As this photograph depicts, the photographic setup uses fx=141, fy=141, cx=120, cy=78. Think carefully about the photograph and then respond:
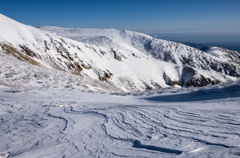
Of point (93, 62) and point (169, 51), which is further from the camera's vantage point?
point (169, 51)

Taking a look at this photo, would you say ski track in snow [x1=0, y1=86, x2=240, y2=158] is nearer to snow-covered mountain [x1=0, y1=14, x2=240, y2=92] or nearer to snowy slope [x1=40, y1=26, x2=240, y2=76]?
snow-covered mountain [x1=0, y1=14, x2=240, y2=92]

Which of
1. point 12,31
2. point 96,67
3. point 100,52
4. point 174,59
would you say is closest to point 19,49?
point 12,31

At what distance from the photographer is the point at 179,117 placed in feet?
14.2

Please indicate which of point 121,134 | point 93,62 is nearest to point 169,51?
point 93,62

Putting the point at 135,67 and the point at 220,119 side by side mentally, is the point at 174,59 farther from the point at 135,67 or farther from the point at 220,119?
the point at 220,119

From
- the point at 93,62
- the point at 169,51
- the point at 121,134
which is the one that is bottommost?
the point at 121,134

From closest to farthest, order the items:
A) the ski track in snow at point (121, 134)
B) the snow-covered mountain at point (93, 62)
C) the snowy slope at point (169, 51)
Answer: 1. the ski track in snow at point (121, 134)
2. the snow-covered mountain at point (93, 62)
3. the snowy slope at point (169, 51)

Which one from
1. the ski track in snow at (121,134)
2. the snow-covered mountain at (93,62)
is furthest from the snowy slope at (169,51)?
the ski track in snow at (121,134)

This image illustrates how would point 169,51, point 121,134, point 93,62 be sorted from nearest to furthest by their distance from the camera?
point 121,134 < point 93,62 < point 169,51

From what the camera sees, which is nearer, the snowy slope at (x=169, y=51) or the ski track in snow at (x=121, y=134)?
the ski track in snow at (x=121, y=134)

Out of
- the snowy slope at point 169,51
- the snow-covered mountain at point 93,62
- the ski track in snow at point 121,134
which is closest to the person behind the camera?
the ski track in snow at point 121,134

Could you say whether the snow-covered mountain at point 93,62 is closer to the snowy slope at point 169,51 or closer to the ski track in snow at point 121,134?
the snowy slope at point 169,51

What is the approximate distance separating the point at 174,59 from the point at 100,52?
5893cm

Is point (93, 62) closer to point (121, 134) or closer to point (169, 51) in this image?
point (121, 134)
